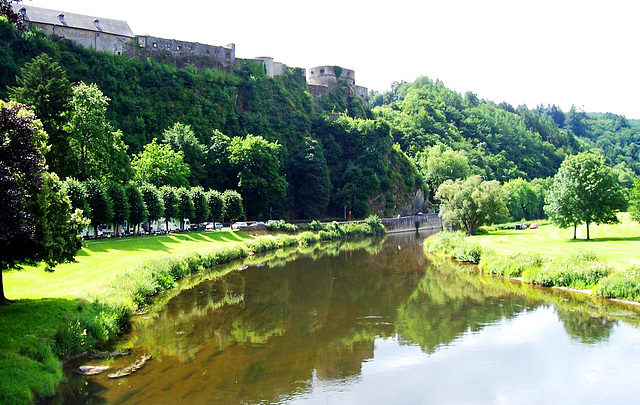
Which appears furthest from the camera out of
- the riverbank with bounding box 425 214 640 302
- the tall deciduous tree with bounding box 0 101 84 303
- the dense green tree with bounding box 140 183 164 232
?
the dense green tree with bounding box 140 183 164 232

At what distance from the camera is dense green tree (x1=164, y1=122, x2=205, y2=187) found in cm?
7625

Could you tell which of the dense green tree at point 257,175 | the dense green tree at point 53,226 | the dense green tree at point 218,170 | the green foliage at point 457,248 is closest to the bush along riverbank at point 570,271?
the green foliage at point 457,248

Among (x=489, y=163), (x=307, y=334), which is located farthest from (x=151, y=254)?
(x=489, y=163)

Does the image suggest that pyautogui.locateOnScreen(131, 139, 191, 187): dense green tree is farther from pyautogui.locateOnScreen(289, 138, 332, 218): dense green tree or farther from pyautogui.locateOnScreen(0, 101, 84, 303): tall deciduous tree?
pyautogui.locateOnScreen(0, 101, 84, 303): tall deciduous tree

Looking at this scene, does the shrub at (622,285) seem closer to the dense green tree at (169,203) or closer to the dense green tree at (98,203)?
the dense green tree at (98,203)

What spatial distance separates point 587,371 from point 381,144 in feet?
287

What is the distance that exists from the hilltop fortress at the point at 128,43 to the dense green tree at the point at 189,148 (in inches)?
744

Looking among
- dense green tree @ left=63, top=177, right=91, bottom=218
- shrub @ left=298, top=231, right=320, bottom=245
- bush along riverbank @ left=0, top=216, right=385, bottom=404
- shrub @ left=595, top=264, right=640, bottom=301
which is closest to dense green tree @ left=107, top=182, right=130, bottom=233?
dense green tree @ left=63, top=177, right=91, bottom=218

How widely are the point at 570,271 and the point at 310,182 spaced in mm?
59377

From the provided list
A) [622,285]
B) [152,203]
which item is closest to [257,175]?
[152,203]

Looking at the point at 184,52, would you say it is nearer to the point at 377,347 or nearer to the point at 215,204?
the point at 215,204

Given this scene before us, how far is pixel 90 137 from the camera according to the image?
51281mm

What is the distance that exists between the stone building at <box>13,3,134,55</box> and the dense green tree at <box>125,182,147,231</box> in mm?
41589

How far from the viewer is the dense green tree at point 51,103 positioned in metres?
46.9
